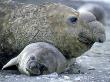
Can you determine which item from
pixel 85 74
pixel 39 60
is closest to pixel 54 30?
pixel 85 74

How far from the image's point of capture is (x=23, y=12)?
8172mm

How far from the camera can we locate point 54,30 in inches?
310

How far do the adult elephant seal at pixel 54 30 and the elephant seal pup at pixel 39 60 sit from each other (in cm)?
30

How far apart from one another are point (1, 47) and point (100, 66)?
1.86 m

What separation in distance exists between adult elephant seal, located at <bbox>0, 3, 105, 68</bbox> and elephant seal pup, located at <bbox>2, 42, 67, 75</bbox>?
11.8 inches

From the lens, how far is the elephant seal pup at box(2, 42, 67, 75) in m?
6.82

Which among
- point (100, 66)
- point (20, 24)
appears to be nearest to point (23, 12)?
point (20, 24)

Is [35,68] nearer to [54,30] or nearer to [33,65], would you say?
[33,65]

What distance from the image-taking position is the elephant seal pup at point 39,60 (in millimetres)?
6820

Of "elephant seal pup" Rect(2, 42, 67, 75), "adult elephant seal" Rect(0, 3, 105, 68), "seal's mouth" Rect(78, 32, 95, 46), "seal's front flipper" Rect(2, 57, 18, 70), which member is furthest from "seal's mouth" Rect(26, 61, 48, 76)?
"seal's mouth" Rect(78, 32, 95, 46)

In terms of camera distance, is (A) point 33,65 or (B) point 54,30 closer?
(A) point 33,65

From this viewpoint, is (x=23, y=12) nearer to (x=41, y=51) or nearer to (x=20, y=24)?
(x=20, y=24)

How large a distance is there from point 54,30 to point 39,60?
3.70ft

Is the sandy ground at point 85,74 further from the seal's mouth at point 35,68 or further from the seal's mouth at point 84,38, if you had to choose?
the seal's mouth at point 84,38
